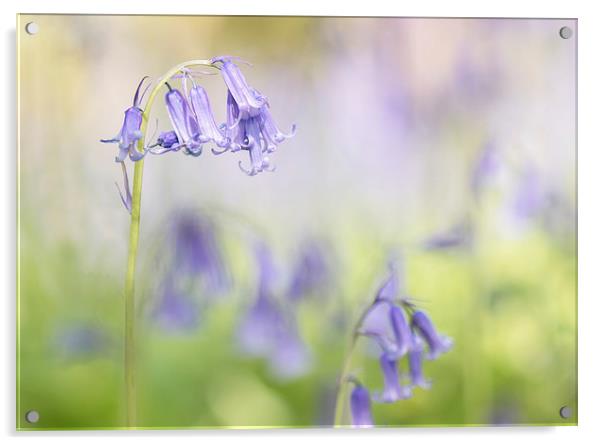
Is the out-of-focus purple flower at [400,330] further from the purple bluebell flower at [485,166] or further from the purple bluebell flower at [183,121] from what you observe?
the purple bluebell flower at [183,121]

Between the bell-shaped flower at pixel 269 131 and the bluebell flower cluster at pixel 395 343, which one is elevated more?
the bell-shaped flower at pixel 269 131

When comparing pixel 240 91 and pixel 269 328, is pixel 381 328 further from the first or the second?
pixel 240 91

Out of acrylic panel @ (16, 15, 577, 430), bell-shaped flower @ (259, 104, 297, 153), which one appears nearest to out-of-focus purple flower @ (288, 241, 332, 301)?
acrylic panel @ (16, 15, 577, 430)

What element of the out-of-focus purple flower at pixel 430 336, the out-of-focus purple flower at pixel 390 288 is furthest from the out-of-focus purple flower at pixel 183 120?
the out-of-focus purple flower at pixel 430 336

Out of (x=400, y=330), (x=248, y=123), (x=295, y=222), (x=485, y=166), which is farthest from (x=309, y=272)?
(x=485, y=166)

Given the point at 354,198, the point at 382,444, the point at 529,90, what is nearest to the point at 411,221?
the point at 354,198

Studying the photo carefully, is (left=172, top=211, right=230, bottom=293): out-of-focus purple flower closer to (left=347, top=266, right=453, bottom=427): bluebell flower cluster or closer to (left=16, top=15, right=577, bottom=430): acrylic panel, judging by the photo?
(left=16, top=15, right=577, bottom=430): acrylic panel

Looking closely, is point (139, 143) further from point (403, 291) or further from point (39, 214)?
point (403, 291)
